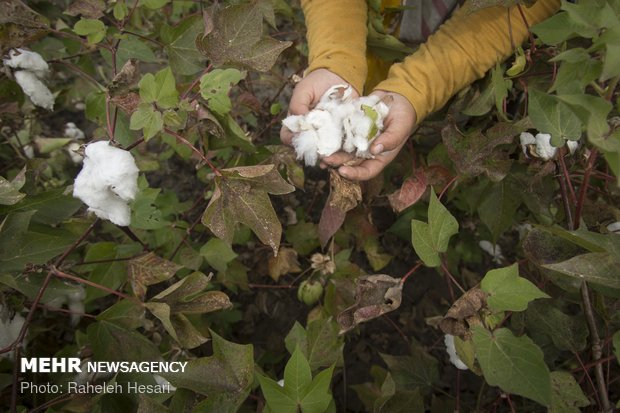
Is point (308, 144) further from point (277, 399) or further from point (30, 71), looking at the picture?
point (30, 71)

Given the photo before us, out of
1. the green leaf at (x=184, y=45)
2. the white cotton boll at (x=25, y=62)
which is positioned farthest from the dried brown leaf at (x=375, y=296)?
the white cotton boll at (x=25, y=62)

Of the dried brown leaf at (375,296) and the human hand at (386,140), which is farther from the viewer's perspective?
the human hand at (386,140)

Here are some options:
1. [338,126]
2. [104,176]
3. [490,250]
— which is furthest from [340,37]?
[490,250]

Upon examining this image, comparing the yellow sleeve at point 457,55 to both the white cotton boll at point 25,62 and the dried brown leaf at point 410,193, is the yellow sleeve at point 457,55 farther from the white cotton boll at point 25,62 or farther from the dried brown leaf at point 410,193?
the white cotton boll at point 25,62

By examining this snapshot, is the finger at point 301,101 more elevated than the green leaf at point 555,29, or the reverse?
the green leaf at point 555,29

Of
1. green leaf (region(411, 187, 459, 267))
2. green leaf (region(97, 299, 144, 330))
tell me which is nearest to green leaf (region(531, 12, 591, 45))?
green leaf (region(411, 187, 459, 267))

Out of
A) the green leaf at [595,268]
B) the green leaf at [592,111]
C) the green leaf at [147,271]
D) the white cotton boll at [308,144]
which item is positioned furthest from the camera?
the white cotton boll at [308,144]

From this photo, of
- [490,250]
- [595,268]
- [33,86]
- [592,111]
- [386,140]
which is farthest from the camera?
[490,250]

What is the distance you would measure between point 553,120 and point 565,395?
464 millimetres

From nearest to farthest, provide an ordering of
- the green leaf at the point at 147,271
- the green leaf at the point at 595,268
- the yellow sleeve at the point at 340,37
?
the green leaf at the point at 595,268 < the green leaf at the point at 147,271 < the yellow sleeve at the point at 340,37

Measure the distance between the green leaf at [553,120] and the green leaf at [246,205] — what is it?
431 millimetres

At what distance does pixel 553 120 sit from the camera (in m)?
0.75

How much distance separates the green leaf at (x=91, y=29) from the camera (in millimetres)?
920

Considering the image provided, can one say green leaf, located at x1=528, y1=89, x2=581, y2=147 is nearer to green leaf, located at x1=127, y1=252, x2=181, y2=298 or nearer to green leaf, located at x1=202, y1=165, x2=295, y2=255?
green leaf, located at x1=202, y1=165, x2=295, y2=255
